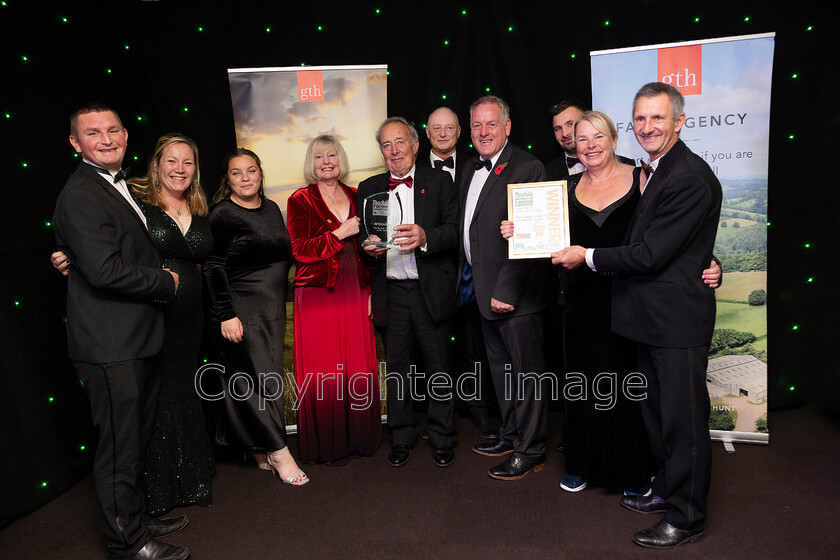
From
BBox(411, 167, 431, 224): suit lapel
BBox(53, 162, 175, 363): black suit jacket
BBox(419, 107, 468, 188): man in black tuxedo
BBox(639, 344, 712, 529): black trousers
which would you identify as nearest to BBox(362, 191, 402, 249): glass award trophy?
BBox(411, 167, 431, 224): suit lapel

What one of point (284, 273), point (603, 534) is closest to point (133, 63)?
point (284, 273)

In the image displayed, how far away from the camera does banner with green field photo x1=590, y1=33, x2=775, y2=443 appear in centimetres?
327

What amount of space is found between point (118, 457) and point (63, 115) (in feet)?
6.61

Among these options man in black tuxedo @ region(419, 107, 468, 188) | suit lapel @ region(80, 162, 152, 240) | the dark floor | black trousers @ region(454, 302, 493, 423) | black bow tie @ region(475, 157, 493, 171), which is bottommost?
the dark floor

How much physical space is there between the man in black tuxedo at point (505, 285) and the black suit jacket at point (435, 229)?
0.36 ft

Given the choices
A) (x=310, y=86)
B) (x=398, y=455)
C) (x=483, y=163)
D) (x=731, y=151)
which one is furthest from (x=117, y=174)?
(x=731, y=151)

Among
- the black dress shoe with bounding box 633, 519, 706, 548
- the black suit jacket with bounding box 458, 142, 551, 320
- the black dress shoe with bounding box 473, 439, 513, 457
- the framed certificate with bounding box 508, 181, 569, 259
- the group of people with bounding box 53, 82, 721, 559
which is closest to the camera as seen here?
the group of people with bounding box 53, 82, 721, 559

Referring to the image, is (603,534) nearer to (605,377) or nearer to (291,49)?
(605,377)

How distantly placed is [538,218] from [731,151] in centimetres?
145

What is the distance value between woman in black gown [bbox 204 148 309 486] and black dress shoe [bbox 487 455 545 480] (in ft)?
3.53

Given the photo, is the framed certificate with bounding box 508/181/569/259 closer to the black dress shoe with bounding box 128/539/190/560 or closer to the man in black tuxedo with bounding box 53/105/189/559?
the man in black tuxedo with bounding box 53/105/189/559

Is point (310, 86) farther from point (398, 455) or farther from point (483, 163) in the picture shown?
point (398, 455)

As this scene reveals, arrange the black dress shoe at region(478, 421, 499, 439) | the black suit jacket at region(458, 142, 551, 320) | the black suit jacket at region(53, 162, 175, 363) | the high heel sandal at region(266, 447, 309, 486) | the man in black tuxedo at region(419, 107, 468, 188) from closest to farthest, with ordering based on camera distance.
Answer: the black suit jacket at region(53, 162, 175, 363) < the black suit jacket at region(458, 142, 551, 320) < the high heel sandal at region(266, 447, 309, 486) < the man in black tuxedo at region(419, 107, 468, 188) < the black dress shoe at region(478, 421, 499, 439)

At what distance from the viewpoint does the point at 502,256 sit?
3.05m
